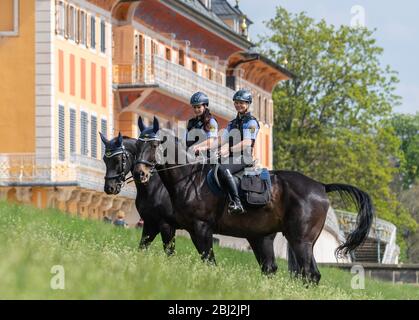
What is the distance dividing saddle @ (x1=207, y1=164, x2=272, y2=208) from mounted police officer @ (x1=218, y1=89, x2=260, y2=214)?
0.12 metres

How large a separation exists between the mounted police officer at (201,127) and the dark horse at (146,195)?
1872 millimetres

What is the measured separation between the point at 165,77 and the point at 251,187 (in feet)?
139

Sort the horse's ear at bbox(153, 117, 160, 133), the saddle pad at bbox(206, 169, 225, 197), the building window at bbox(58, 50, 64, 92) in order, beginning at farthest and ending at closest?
the building window at bbox(58, 50, 64, 92)
the saddle pad at bbox(206, 169, 225, 197)
the horse's ear at bbox(153, 117, 160, 133)

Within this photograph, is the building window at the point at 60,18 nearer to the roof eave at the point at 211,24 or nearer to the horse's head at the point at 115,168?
the roof eave at the point at 211,24

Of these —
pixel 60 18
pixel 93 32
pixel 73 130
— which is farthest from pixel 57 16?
pixel 93 32

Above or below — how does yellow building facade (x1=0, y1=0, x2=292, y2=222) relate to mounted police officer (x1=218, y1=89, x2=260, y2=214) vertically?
above

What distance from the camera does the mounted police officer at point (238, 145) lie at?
89.4 feet

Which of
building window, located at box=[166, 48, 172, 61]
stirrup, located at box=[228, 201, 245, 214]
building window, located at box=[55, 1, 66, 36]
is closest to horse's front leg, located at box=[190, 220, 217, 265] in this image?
stirrup, located at box=[228, 201, 245, 214]

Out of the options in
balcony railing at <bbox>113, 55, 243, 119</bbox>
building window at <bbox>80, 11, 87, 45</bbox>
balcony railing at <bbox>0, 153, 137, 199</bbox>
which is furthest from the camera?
balcony railing at <bbox>113, 55, 243, 119</bbox>

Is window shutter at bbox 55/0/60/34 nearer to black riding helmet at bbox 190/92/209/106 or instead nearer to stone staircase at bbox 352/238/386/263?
stone staircase at bbox 352/238/386/263

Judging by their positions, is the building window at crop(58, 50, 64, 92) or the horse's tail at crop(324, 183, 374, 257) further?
the building window at crop(58, 50, 64, 92)

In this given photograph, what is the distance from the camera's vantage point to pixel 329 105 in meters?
105

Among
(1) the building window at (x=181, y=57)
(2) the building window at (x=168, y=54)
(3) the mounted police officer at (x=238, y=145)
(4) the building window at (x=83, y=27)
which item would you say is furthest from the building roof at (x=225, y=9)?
(3) the mounted police officer at (x=238, y=145)

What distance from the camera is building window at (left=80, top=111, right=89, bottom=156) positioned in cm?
6281
